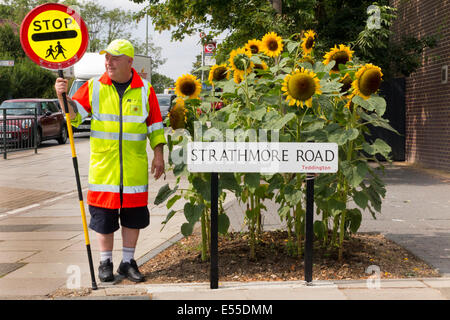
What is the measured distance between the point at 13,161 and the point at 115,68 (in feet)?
43.7

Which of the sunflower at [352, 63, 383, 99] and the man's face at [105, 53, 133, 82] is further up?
the man's face at [105, 53, 133, 82]

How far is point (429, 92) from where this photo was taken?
15.5 meters

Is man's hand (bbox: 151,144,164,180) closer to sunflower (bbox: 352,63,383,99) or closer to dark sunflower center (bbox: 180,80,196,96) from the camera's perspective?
dark sunflower center (bbox: 180,80,196,96)

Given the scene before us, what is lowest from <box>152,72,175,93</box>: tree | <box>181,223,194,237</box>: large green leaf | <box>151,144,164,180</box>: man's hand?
<box>181,223,194,237</box>: large green leaf

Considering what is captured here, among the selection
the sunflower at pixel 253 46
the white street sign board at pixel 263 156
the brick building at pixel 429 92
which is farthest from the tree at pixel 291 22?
the white street sign board at pixel 263 156

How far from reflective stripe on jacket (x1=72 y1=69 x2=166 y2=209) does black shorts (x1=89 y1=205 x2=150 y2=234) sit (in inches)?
3.3

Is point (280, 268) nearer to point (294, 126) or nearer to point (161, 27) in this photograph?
point (294, 126)

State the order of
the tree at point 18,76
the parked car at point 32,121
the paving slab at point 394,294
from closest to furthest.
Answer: the paving slab at point 394,294, the parked car at point 32,121, the tree at point 18,76

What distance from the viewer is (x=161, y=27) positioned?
1620cm

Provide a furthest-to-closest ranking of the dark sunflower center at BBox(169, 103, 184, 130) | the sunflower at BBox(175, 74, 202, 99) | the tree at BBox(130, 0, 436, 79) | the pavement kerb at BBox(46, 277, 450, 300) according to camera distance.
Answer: the tree at BBox(130, 0, 436, 79), the sunflower at BBox(175, 74, 202, 99), the dark sunflower center at BBox(169, 103, 184, 130), the pavement kerb at BBox(46, 277, 450, 300)

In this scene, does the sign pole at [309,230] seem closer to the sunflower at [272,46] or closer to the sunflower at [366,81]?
the sunflower at [366,81]

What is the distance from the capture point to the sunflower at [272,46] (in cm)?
579

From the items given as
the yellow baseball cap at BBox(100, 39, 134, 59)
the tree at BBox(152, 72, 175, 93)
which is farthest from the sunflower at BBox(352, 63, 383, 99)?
the tree at BBox(152, 72, 175, 93)

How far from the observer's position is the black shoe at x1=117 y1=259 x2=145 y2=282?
16.9 ft
